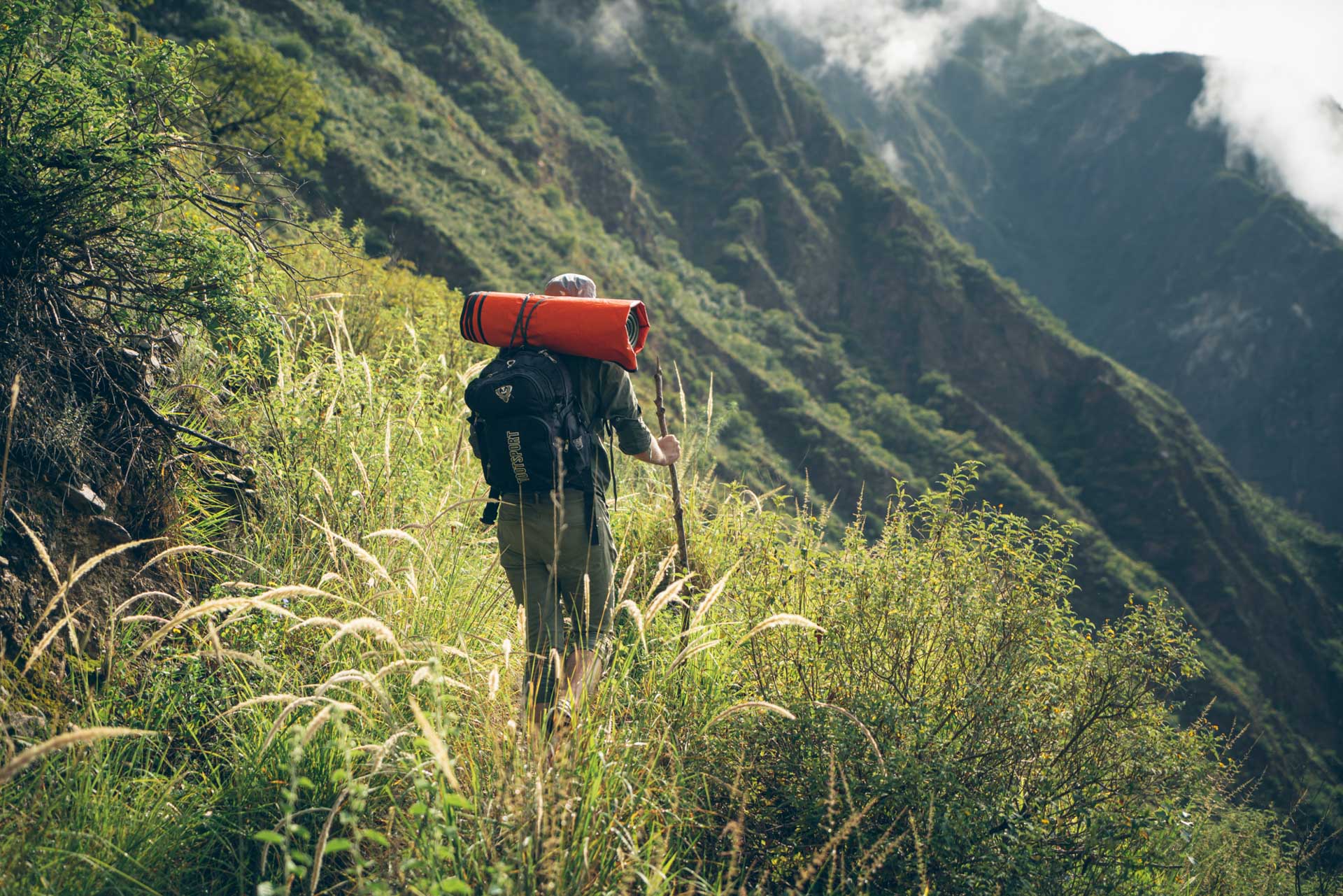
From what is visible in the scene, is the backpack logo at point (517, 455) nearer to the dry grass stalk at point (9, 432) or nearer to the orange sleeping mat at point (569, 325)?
the orange sleeping mat at point (569, 325)

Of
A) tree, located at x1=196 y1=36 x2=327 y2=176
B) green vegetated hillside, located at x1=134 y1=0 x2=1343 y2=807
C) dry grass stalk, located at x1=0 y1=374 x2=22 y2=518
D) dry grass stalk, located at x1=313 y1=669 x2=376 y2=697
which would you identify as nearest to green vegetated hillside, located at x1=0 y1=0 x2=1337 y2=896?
dry grass stalk, located at x1=313 y1=669 x2=376 y2=697

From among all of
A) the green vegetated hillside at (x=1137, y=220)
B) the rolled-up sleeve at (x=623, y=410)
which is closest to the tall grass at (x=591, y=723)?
the rolled-up sleeve at (x=623, y=410)

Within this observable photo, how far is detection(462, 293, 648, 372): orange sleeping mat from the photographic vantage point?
9.05 feet

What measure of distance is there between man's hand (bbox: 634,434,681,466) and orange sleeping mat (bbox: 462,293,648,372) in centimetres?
35

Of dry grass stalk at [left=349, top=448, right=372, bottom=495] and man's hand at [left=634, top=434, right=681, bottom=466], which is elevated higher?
man's hand at [left=634, top=434, right=681, bottom=466]

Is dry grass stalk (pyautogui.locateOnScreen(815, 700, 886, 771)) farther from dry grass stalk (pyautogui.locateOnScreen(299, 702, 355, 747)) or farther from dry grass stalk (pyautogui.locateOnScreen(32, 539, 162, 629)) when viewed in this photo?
dry grass stalk (pyautogui.locateOnScreen(32, 539, 162, 629))

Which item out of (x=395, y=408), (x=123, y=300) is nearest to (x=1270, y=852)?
(x=395, y=408)

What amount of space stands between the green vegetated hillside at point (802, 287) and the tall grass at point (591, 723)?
2638 cm

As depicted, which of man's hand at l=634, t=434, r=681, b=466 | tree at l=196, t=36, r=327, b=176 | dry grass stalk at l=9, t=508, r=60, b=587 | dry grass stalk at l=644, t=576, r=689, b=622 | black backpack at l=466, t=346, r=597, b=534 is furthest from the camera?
tree at l=196, t=36, r=327, b=176

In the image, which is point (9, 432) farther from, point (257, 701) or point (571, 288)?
point (571, 288)

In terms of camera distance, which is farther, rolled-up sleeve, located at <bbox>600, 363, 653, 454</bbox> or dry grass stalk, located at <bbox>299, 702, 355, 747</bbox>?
rolled-up sleeve, located at <bbox>600, 363, 653, 454</bbox>

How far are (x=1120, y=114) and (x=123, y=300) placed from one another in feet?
474

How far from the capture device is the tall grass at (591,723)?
1810 mm

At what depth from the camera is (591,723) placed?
6.93 ft
